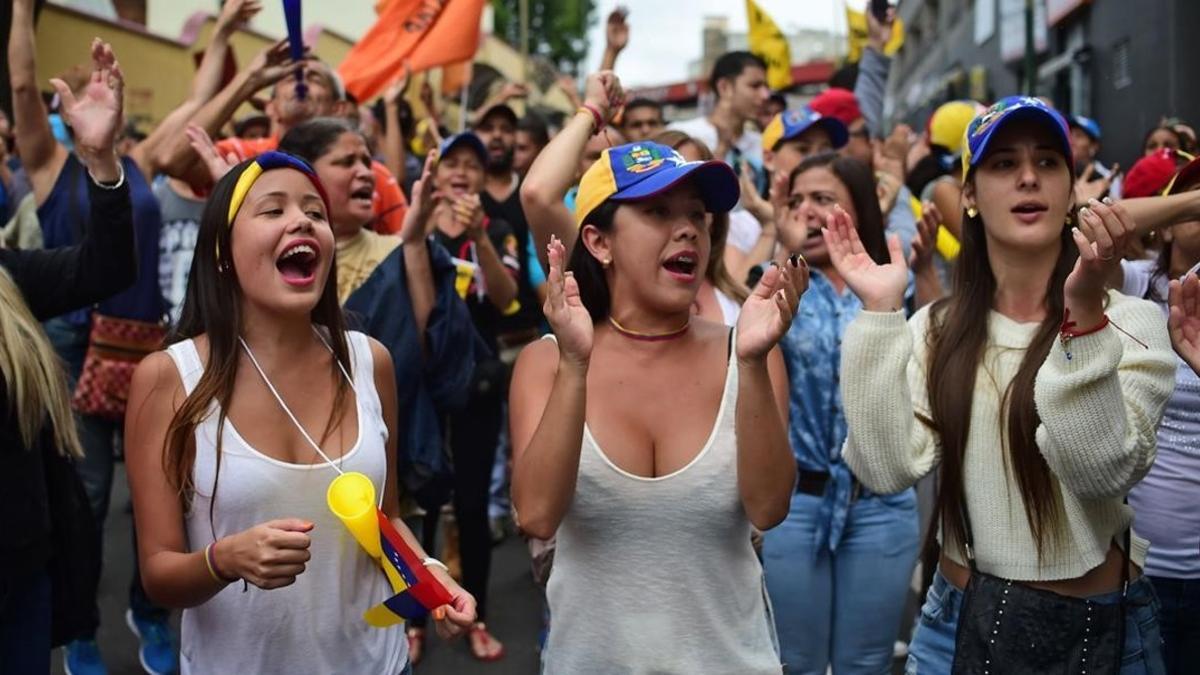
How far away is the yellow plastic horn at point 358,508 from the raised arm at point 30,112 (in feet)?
5.73

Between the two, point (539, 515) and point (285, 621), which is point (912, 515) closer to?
point (539, 515)

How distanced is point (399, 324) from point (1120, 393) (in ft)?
9.07

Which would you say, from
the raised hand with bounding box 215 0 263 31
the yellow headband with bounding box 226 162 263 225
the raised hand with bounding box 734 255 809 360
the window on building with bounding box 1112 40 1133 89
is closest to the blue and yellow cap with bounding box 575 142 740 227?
the raised hand with bounding box 734 255 809 360

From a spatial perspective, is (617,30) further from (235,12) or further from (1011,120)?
(1011,120)

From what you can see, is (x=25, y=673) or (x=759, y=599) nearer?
(x=759, y=599)

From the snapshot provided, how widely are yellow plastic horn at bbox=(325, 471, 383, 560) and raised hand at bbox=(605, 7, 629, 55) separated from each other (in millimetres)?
3270

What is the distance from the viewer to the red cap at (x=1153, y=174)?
457cm

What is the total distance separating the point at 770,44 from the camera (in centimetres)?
1105

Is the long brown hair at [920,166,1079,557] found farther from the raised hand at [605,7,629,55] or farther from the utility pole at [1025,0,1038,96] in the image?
the utility pole at [1025,0,1038,96]

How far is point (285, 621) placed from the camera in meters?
2.93

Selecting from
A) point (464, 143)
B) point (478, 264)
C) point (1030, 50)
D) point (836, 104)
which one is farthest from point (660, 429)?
point (1030, 50)

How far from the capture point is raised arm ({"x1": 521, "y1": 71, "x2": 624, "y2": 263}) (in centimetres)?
375

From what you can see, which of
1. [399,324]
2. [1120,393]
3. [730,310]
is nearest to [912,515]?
[730,310]

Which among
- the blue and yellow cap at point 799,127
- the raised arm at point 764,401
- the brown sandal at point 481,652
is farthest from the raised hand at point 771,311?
the blue and yellow cap at point 799,127
